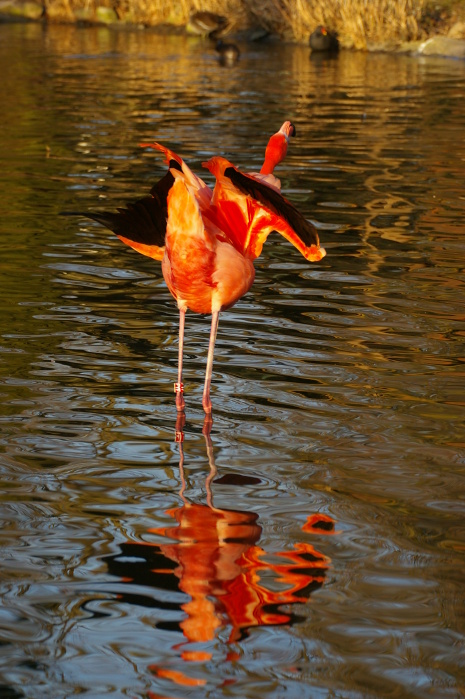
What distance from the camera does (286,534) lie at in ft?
14.0

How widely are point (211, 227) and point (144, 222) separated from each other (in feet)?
1.47

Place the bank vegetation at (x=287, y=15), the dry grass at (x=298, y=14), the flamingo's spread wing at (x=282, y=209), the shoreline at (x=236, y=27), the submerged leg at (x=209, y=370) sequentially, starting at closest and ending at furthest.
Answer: the flamingo's spread wing at (x=282, y=209) < the submerged leg at (x=209, y=370) < the shoreline at (x=236, y=27) < the dry grass at (x=298, y=14) < the bank vegetation at (x=287, y=15)

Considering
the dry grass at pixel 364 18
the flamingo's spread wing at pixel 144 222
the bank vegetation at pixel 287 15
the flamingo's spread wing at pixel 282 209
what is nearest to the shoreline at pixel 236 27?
the bank vegetation at pixel 287 15

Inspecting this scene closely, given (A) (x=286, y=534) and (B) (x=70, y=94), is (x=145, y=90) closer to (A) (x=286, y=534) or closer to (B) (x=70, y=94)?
(B) (x=70, y=94)

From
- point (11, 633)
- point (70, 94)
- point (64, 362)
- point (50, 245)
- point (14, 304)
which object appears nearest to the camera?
point (11, 633)

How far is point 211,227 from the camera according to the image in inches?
196

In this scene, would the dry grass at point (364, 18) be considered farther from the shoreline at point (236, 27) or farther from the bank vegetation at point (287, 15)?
the shoreline at point (236, 27)

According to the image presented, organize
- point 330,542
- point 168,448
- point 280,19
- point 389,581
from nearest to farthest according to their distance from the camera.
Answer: point 389,581
point 330,542
point 168,448
point 280,19

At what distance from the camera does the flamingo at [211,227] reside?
15.4 feet

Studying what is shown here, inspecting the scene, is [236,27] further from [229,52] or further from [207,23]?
[229,52]

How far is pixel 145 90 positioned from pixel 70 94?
165 centimetres

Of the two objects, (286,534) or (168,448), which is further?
(168,448)

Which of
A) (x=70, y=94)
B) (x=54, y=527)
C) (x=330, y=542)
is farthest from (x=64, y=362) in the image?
(x=70, y=94)

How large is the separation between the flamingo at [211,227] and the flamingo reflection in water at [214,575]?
97cm
